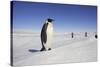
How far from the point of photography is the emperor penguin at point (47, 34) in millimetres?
2205

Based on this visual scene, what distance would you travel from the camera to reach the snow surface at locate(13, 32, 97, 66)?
2113mm

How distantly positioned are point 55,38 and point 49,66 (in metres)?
0.30

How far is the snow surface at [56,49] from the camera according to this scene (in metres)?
2.11

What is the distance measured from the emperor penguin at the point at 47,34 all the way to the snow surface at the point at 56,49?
43 millimetres

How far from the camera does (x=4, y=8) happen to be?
2082 millimetres

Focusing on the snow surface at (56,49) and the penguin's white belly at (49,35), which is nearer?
the snow surface at (56,49)

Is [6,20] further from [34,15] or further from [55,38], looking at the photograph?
[55,38]

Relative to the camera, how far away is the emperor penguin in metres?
2.21

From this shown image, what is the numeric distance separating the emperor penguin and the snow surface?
4 centimetres

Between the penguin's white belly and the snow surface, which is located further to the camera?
the penguin's white belly

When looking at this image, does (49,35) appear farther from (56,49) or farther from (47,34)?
(56,49)

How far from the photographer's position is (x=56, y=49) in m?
2.26

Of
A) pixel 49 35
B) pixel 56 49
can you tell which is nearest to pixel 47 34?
pixel 49 35

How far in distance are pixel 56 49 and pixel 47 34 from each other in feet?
0.61
